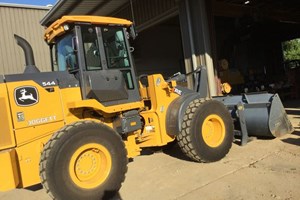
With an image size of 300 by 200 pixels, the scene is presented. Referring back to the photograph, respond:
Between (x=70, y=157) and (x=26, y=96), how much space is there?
106 centimetres

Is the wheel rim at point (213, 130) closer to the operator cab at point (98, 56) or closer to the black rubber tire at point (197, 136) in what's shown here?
the black rubber tire at point (197, 136)

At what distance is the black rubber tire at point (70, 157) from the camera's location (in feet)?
14.3

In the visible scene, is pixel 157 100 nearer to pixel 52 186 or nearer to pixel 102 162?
pixel 102 162

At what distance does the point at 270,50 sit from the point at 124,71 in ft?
69.2

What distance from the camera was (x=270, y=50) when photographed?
80.7 feet

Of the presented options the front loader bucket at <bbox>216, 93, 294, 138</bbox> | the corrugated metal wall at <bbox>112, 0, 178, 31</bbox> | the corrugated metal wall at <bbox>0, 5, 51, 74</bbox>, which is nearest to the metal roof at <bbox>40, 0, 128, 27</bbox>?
the corrugated metal wall at <bbox>112, 0, 178, 31</bbox>

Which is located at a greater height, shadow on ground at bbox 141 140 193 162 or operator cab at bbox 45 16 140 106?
operator cab at bbox 45 16 140 106

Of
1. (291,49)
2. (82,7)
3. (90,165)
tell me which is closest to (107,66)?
(90,165)

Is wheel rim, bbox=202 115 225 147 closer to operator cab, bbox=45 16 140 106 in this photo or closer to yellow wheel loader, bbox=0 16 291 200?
yellow wheel loader, bbox=0 16 291 200

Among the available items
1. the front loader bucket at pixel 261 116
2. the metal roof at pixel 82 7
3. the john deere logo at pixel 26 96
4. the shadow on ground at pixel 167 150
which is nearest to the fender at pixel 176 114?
the shadow on ground at pixel 167 150

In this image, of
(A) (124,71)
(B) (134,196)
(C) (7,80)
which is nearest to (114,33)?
(A) (124,71)

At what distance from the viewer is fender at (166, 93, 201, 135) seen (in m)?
5.91

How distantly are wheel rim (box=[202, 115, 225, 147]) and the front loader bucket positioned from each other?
80 centimetres

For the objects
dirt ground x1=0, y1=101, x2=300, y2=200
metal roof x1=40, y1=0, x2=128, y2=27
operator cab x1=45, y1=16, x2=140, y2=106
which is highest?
metal roof x1=40, y1=0, x2=128, y2=27
